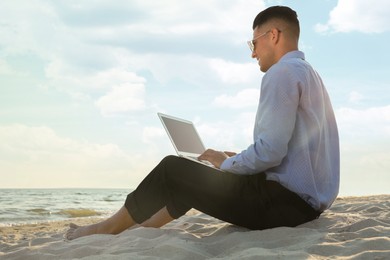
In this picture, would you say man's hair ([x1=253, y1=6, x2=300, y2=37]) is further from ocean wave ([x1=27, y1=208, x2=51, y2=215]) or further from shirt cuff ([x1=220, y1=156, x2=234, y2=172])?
ocean wave ([x1=27, y1=208, x2=51, y2=215])

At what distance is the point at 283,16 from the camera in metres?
3.44

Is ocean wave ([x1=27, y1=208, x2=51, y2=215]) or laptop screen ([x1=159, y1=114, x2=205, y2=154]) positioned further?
ocean wave ([x1=27, y1=208, x2=51, y2=215])

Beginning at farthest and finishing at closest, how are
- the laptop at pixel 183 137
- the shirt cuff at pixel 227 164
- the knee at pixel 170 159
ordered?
the laptop at pixel 183 137
the knee at pixel 170 159
the shirt cuff at pixel 227 164

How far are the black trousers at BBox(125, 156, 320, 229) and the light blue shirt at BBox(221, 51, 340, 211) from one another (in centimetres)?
9

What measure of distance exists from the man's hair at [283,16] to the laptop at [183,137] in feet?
3.63

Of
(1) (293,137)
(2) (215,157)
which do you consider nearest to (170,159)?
(2) (215,157)

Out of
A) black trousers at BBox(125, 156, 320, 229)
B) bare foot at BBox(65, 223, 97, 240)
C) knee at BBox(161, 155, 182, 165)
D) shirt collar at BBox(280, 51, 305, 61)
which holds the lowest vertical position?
bare foot at BBox(65, 223, 97, 240)

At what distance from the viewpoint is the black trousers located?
333 cm

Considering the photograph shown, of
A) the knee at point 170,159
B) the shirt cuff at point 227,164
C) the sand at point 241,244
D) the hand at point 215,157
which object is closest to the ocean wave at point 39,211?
the sand at point 241,244

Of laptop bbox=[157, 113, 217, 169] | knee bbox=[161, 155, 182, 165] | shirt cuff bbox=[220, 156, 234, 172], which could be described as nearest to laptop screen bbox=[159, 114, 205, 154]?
laptop bbox=[157, 113, 217, 169]

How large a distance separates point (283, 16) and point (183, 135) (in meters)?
1.29

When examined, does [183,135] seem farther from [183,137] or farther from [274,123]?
[274,123]

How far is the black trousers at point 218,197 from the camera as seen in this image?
3332 millimetres

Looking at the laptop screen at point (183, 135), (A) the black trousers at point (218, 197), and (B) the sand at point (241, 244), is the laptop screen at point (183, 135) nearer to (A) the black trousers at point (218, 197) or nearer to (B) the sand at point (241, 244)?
(A) the black trousers at point (218, 197)
